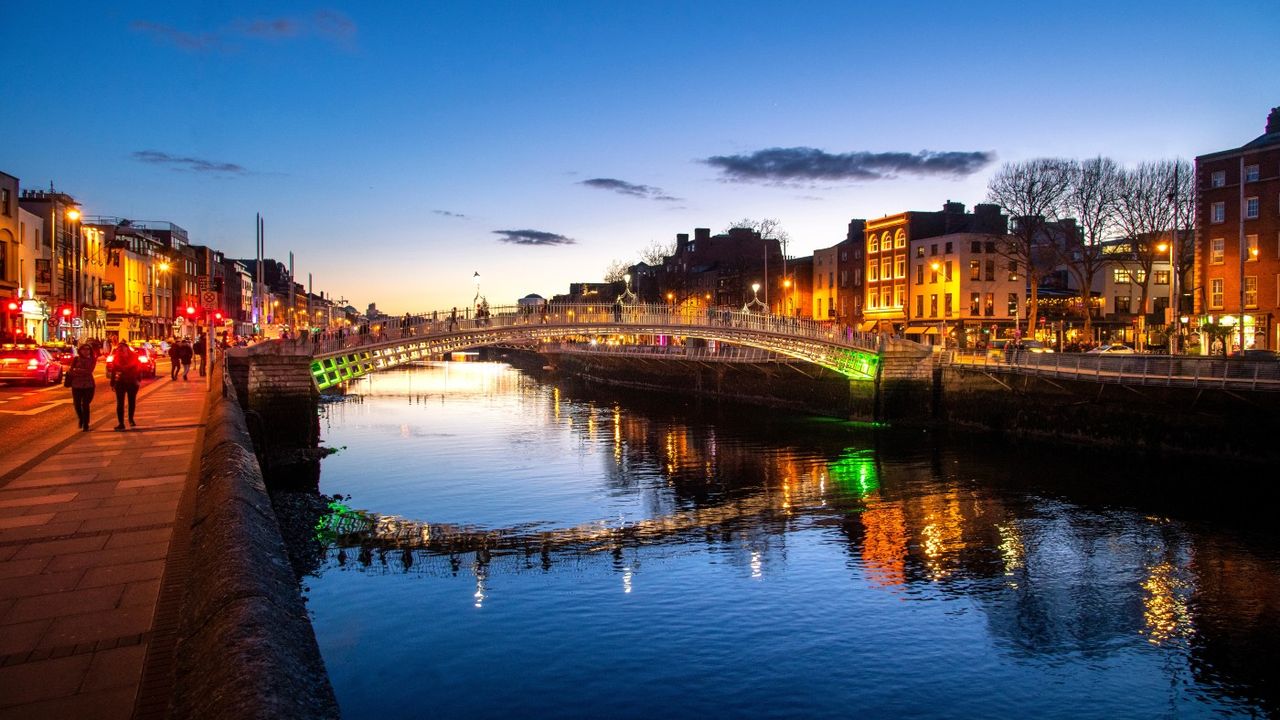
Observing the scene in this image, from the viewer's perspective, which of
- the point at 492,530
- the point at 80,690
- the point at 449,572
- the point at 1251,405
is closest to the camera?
the point at 80,690

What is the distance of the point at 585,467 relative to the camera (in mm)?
35750

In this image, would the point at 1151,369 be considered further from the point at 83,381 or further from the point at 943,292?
the point at 943,292

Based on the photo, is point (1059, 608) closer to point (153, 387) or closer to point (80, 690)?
point (80, 690)

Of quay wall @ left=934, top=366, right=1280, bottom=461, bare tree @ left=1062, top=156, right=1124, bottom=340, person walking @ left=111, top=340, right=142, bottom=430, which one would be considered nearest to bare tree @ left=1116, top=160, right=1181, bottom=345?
bare tree @ left=1062, top=156, right=1124, bottom=340

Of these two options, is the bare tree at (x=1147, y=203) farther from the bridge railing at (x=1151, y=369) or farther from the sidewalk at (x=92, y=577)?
the sidewalk at (x=92, y=577)

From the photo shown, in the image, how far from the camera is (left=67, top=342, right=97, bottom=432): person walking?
66.2 feet

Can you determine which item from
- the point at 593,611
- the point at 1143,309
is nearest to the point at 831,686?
the point at 593,611

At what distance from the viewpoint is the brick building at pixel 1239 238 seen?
51.5 m

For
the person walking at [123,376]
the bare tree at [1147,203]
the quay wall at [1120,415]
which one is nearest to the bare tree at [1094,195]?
the bare tree at [1147,203]

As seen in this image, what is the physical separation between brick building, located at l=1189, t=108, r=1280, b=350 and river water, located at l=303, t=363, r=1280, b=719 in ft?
86.9

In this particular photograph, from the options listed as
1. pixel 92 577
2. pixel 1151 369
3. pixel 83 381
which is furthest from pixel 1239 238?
pixel 92 577

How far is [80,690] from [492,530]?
1784cm

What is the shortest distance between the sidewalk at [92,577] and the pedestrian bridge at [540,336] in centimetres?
2210

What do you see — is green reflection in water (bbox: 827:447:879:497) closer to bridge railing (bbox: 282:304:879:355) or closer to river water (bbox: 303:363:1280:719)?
river water (bbox: 303:363:1280:719)
